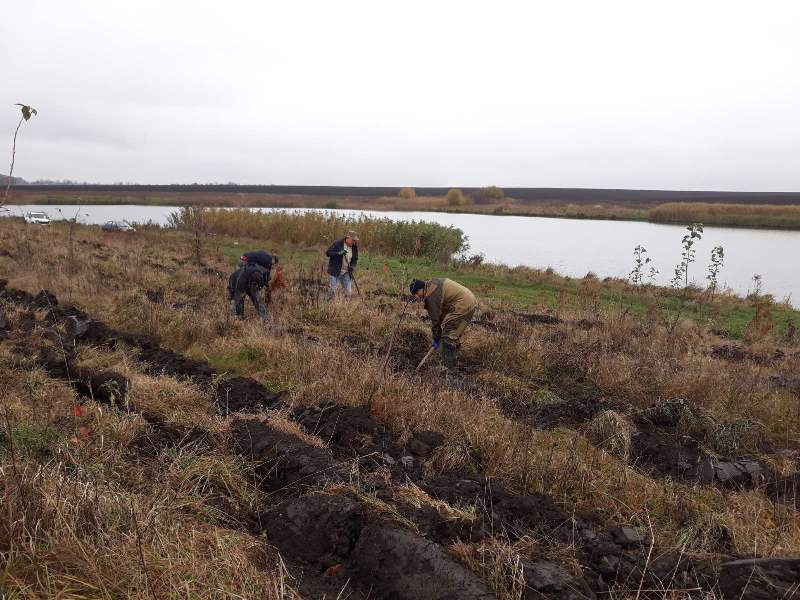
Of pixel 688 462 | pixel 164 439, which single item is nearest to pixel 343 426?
pixel 164 439

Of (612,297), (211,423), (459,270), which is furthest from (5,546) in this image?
(459,270)

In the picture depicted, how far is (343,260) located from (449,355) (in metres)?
4.37

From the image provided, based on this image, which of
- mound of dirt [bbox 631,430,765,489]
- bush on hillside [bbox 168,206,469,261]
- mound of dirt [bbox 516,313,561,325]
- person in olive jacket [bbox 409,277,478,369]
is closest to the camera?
mound of dirt [bbox 631,430,765,489]

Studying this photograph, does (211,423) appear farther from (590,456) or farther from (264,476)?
(590,456)

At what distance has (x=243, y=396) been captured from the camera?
5500mm

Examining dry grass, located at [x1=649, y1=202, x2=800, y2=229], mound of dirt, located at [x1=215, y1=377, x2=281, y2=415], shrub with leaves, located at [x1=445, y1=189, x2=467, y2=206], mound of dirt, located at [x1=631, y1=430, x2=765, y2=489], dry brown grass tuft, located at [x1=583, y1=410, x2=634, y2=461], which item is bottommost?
mound of dirt, located at [x1=631, y1=430, x2=765, y2=489]

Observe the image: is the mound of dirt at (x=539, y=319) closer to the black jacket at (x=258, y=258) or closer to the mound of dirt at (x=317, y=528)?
the black jacket at (x=258, y=258)

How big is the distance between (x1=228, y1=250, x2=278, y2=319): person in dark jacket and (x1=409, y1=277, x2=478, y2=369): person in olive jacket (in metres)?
2.57

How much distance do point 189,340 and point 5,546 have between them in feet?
16.9

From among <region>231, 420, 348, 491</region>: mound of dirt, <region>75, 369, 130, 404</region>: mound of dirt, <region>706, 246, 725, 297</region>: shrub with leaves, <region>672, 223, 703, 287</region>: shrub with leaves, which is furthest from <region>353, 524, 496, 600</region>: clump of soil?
<region>706, 246, 725, 297</region>: shrub with leaves

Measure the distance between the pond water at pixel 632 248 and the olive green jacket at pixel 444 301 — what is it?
431 inches

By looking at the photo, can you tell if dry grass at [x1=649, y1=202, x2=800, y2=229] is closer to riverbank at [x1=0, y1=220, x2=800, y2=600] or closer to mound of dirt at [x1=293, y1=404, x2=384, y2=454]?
riverbank at [x1=0, y1=220, x2=800, y2=600]

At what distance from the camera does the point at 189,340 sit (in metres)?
7.50

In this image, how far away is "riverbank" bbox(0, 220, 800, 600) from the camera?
9.13 feet
